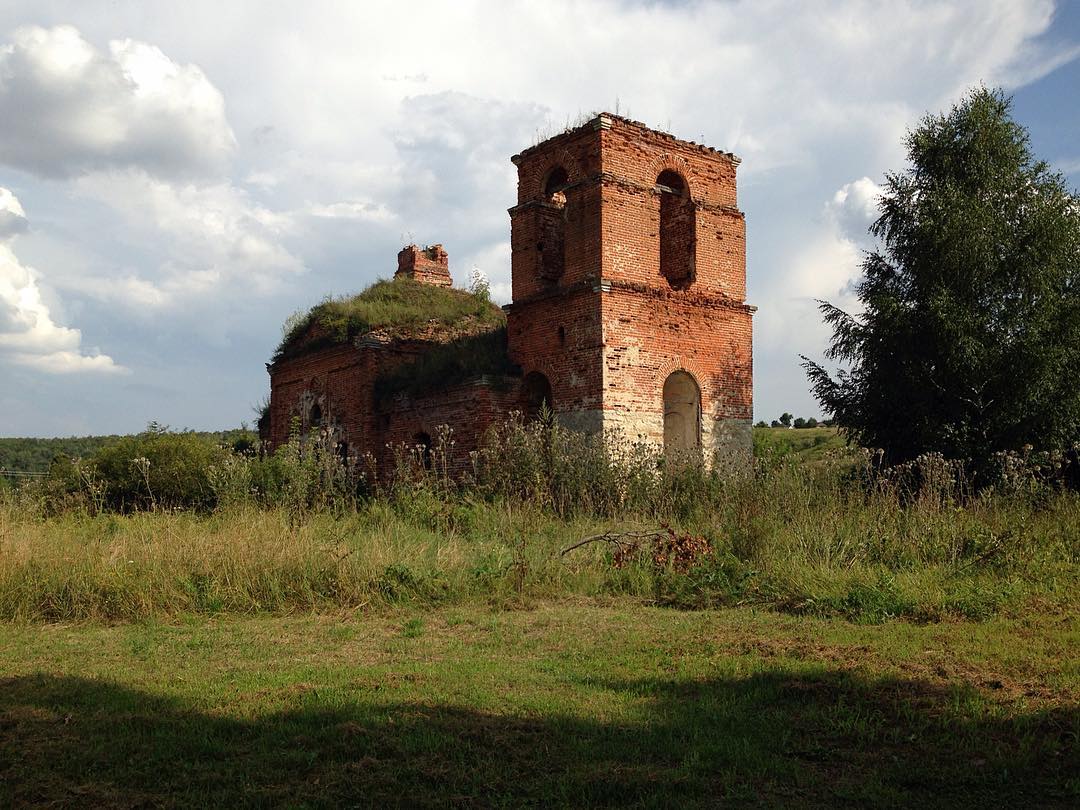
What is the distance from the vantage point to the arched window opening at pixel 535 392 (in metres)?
17.8

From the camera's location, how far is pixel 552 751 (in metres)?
4.11

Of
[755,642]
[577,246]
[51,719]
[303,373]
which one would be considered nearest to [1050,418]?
[577,246]

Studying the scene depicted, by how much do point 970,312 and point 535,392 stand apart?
862cm

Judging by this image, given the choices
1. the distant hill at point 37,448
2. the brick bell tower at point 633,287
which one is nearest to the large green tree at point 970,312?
the brick bell tower at point 633,287

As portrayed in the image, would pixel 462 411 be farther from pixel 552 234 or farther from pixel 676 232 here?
pixel 676 232

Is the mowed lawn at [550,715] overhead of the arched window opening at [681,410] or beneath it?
beneath

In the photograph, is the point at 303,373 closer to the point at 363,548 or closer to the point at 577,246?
the point at 577,246

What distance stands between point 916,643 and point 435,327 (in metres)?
15.8

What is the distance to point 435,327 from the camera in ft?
67.9

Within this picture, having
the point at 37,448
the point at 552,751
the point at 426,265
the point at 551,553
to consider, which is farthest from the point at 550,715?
the point at 37,448

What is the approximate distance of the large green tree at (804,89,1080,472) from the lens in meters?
17.4

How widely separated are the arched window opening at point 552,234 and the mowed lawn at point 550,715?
40.7 feet

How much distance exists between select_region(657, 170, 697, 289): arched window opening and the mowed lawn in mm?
12136

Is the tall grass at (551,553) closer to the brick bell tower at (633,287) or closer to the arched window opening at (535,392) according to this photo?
the brick bell tower at (633,287)
